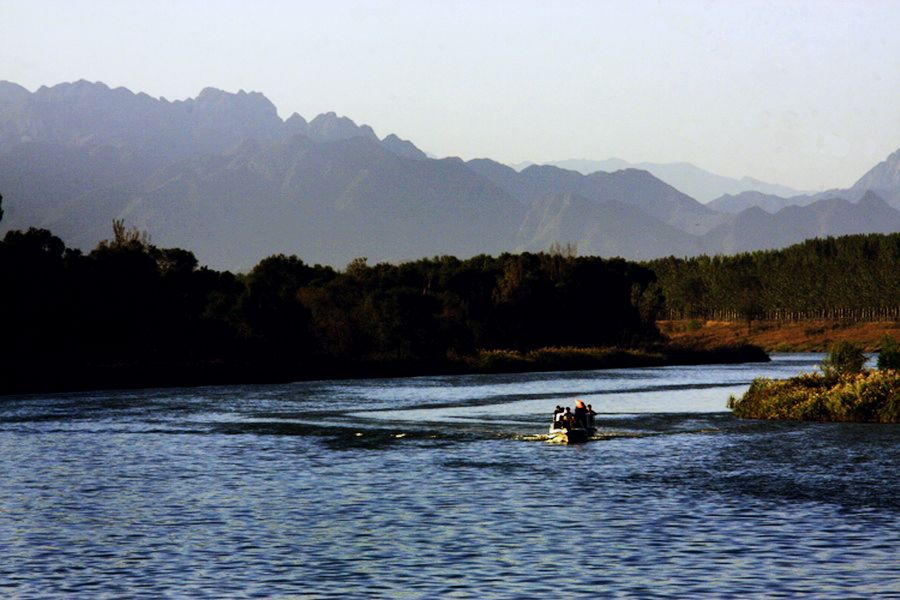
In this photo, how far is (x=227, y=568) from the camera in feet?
103

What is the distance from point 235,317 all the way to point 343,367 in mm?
12787

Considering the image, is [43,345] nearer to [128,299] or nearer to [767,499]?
[128,299]

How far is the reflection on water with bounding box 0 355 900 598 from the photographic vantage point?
29641mm

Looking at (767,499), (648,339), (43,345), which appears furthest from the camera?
(648,339)

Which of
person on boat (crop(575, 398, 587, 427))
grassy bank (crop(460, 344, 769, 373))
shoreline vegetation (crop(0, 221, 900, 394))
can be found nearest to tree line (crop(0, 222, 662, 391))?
shoreline vegetation (crop(0, 221, 900, 394))

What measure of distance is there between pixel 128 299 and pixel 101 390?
16.6 meters

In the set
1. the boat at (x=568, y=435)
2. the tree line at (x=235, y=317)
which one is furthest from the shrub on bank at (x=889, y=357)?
the tree line at (x=235, y=317)

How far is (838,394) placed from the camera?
245 feet

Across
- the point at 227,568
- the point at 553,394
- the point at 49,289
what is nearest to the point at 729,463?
the point at 227,568

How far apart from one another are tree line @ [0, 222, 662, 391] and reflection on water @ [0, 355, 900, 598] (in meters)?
38.0

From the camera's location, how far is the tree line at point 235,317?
391ft

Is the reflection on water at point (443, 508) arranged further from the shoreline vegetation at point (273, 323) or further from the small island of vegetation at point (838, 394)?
the shoreline vegetation at point (273, 323)

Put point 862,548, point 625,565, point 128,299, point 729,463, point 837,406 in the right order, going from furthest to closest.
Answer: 1. point 128,299
2. point 837,406
3. point 729,463
4. point 862,548
5. point 625,565

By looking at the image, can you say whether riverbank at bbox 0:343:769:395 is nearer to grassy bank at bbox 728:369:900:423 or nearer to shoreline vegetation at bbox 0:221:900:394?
shoreline vegetation at bbox 0:221:900:394
